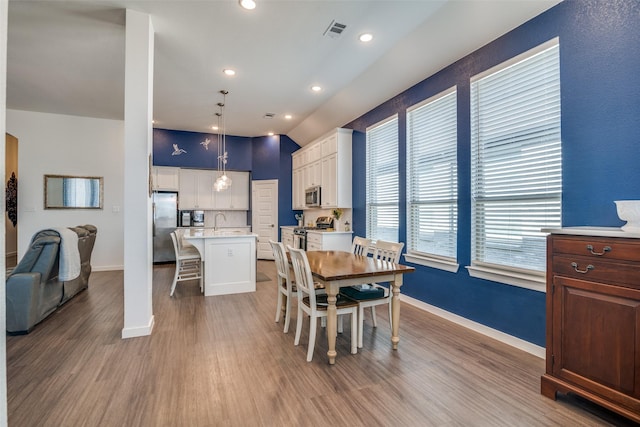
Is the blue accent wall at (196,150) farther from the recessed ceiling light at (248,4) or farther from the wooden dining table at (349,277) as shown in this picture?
the wooden dining table at (349,277)

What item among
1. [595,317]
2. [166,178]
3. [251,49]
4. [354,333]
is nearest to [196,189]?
[166,178]

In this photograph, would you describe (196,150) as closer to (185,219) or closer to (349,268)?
(185,219)

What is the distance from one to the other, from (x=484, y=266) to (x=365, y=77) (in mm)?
2998

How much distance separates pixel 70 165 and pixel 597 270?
7.94 m

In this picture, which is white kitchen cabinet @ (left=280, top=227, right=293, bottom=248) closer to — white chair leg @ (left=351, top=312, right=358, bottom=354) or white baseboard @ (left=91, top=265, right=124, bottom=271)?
white baseboard @ (left=91, top=265, right=124, bottom=271)

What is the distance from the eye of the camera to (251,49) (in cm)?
367

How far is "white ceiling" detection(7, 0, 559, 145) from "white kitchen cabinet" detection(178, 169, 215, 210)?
6.88 ft

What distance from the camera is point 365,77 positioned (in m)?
4.38

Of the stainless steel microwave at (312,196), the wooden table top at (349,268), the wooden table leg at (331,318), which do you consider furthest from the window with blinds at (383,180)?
the wooden table leg at (331,318)

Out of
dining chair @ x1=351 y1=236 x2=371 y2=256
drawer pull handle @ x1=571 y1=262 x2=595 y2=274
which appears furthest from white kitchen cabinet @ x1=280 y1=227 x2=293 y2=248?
drawer pull handle @ x1=571 y1=262 x2=595 y2=274

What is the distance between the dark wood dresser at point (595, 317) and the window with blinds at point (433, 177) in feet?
4.97

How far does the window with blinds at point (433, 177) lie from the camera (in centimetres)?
349

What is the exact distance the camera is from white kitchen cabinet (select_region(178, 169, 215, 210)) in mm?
7473

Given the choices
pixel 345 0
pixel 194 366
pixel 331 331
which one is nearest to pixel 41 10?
pixel 345 0
